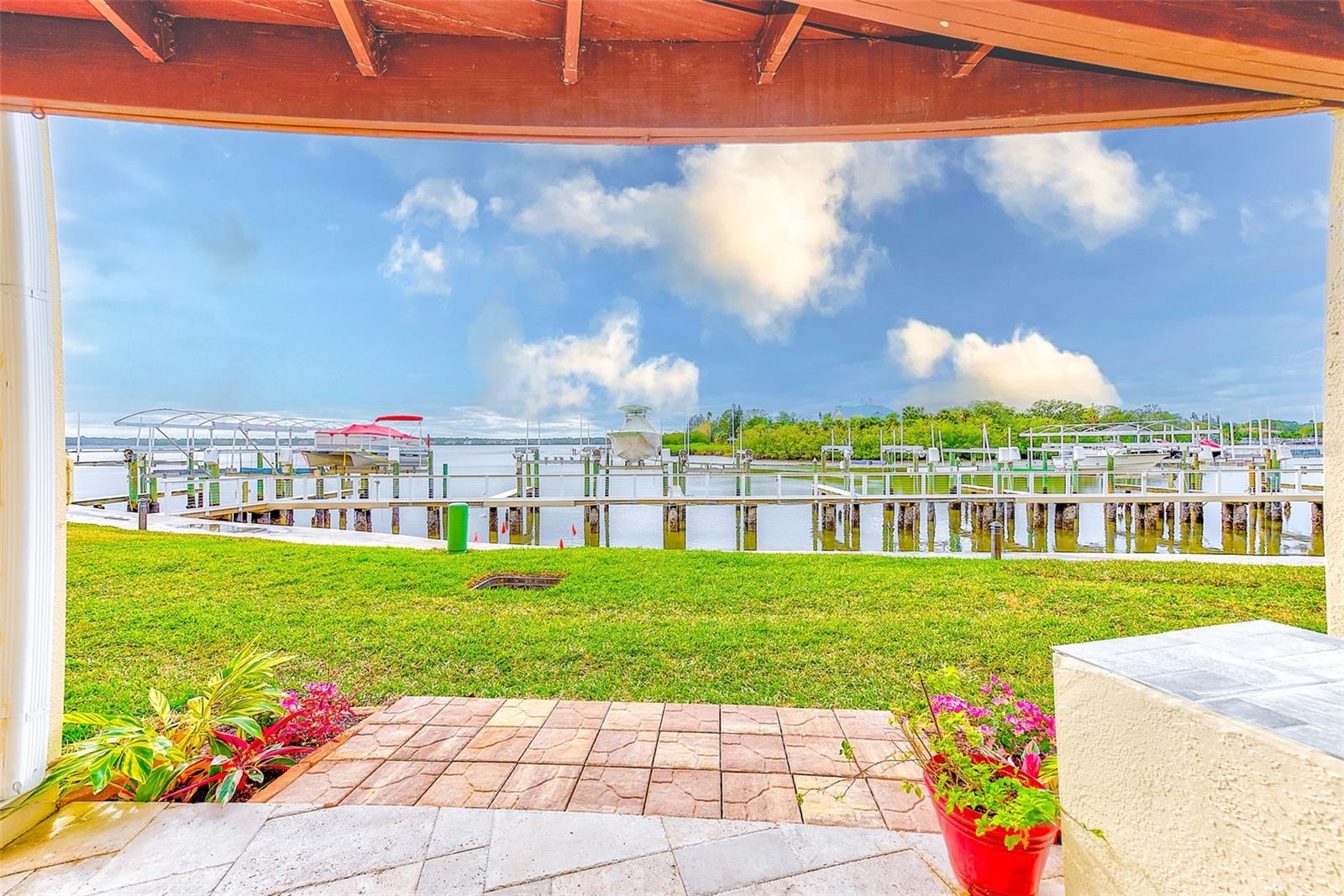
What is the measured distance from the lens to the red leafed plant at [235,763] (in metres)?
1.81

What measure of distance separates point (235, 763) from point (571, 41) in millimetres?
2690

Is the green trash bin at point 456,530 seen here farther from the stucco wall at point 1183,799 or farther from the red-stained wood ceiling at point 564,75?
the stucco wall at point 1183,799

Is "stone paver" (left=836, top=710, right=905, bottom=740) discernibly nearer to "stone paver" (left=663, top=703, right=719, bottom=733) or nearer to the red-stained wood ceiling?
"stone paver" (left=663, top=703, right=719, bottom=733)

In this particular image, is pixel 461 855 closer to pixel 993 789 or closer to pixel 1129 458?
pixel 993 789

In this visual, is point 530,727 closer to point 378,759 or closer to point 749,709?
point 378,759

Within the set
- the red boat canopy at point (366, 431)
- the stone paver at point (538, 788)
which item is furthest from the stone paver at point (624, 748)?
the red boat canopy at point (366, 431)

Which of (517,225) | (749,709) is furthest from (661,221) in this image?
(749,709)

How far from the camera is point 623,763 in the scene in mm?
2043

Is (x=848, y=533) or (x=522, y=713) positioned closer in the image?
(x=522, y=713)

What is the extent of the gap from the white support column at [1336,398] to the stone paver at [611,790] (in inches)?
78.5

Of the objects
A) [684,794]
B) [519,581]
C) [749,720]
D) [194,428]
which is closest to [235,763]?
[684,794]

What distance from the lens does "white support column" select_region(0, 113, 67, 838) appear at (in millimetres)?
1629

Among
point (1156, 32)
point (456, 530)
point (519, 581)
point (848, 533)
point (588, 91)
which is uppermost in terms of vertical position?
point (588, 91)

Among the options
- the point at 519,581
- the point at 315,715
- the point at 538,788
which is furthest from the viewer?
the point at 519,581
